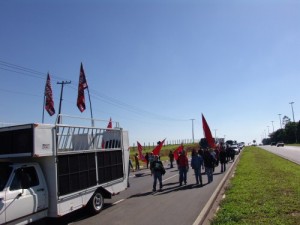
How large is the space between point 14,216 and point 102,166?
437cm

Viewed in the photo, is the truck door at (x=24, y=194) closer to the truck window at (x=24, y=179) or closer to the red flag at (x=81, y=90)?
the truck window at (x=24, y=179)

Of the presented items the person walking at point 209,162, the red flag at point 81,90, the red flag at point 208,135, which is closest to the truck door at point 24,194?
the person walking at point 209,162

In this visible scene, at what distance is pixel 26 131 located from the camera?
32.0 feet

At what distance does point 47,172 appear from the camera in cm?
1030

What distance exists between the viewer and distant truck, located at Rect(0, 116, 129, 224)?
30.2ft

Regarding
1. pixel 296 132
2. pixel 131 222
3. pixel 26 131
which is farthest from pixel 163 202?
pixel 296 132

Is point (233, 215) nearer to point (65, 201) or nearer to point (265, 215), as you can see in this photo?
point (265, 215)

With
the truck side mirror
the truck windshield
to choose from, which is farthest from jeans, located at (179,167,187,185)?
the truck windshield

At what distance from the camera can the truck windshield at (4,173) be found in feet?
29.5

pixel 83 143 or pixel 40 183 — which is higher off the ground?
pixel 83 143

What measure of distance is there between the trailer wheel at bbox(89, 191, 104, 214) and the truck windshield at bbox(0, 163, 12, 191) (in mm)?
3452

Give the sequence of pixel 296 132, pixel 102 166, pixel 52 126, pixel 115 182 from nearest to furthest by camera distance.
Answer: pixel 52 126 → pixel 102 166 → pixel 115 182 → pixel 296 132

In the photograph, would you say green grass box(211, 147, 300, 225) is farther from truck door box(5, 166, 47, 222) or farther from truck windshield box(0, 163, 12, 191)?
truck windshield box(0, 163, 12, 191)

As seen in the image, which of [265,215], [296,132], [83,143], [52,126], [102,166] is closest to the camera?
[265,215]
